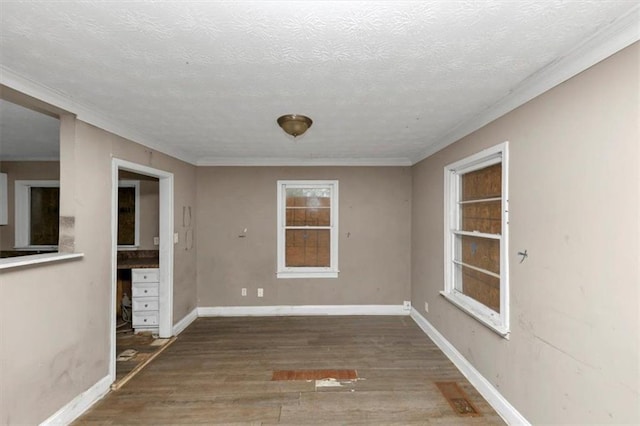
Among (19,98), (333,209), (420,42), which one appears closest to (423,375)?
(333,209)

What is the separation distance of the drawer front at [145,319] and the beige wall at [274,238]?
2.35 feet

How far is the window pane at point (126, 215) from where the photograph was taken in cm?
425

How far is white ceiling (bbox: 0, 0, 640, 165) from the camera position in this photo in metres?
1.15

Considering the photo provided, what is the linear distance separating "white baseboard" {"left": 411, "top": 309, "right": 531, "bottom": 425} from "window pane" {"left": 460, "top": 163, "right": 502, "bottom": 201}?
154 cm

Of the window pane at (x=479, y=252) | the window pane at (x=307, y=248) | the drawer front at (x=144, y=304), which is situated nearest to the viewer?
the window pane at (x=479, y=252)

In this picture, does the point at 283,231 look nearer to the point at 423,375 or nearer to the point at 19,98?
the point at 423,375

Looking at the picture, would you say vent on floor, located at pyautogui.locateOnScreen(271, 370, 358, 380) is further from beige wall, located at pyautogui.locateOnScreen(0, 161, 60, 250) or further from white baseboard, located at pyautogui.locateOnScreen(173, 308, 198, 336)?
beige wall, located at pyautogui.locateOnScreen(0, 161, 60, 250)

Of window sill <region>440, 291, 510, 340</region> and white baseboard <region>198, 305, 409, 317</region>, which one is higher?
window sill <region>440, 291, 510, 340</region>

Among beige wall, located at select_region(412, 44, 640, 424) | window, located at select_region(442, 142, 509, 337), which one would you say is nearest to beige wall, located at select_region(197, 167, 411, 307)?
window, located at select_region(442, 142, 509, 337)

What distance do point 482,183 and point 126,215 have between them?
4721 millimetres

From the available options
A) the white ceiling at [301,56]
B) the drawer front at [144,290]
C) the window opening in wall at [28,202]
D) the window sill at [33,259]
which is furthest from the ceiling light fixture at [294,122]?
the window opening in wall at [28,202]

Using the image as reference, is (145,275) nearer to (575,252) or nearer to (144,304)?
(144,304)

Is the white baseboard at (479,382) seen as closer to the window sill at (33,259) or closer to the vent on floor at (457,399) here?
the vent on floor at (457,399)

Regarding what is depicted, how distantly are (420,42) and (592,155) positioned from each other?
1.04 meters
